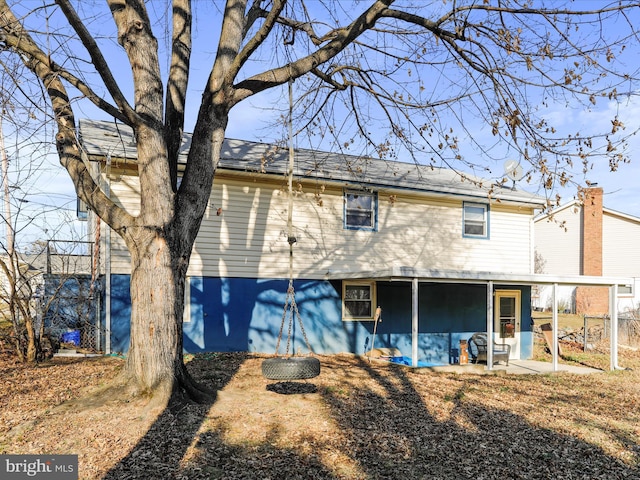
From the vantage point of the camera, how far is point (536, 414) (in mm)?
8289

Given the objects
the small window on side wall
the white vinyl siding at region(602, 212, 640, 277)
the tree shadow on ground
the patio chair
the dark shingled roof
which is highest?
the dark shingled roof

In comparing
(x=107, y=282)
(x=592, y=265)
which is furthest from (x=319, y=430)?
(x=592, y=265)

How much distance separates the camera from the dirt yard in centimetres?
575

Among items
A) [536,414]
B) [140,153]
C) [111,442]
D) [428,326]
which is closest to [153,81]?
[140,153]

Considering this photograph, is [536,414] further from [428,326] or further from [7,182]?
[7,182]

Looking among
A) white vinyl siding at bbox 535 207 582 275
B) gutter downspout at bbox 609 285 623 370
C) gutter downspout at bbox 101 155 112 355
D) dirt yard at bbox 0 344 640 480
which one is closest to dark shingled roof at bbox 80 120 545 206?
gutter downspout at bbox 101 155 112 355

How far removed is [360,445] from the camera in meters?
6.38

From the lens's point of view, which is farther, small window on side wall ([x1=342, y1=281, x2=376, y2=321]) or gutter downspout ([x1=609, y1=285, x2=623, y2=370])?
small window on side wall ([x1=342, y1=281, x2=376, y2=321])

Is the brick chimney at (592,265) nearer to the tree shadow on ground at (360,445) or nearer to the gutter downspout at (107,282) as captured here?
the tree shadow on ground at (360,445)

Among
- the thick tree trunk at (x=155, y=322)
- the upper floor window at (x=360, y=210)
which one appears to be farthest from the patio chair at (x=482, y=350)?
the thick tree trunk at (x=155, y=322)

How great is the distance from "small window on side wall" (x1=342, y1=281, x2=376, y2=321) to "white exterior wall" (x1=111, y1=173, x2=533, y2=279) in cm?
47

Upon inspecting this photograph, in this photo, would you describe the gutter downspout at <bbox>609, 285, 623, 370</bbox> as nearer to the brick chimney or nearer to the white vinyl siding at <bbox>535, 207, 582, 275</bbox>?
the brick chimney

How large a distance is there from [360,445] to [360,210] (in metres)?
8.70

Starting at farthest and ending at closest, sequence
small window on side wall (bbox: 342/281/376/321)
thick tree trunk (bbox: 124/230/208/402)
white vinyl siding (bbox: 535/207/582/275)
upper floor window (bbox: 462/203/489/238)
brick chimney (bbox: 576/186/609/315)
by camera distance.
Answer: white vinyl siding (bbox: 535/207/582/275)
brick chimney (bbox: 576/186/609/315)
upper floor window (bbox: 462/203/489/238)
small window on side wall (bbox: 342/281/376/321)
thick tree trunk (bbox: 124/230/208/402)
